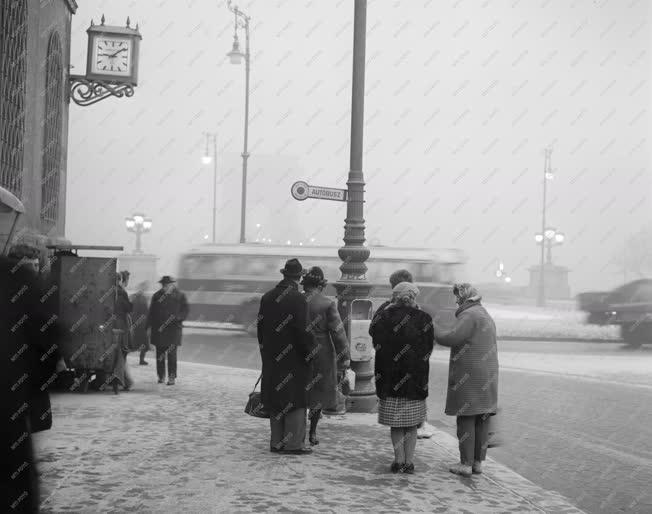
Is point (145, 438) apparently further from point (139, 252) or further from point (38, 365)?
point (139, 252)

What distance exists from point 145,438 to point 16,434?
190 inches

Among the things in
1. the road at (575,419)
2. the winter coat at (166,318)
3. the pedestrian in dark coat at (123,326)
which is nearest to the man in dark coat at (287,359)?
the road at (575,419)

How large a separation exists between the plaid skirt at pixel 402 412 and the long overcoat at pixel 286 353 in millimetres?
940

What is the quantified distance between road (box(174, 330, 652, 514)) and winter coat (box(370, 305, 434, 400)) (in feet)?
4.91

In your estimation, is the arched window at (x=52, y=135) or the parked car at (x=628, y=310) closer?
the arched window at (x=52, y=135)

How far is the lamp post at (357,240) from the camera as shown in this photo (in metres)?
9.90

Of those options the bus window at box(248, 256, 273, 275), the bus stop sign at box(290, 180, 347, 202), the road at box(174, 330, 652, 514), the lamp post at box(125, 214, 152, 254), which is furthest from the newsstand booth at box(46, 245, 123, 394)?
the lamp post at box(125, 214, 152, 254)

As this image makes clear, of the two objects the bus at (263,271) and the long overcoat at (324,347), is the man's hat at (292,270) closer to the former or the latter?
the long overcoat at (324,347)

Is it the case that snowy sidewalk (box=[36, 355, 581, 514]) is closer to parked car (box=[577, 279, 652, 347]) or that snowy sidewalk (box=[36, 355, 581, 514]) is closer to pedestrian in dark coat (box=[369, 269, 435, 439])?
pedestrian in dark coat (box=[369, 269, 435, 439])

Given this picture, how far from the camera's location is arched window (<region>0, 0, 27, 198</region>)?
1369 cm

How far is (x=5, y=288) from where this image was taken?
3107 millimetres

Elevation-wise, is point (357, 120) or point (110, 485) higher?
point (357, 120)

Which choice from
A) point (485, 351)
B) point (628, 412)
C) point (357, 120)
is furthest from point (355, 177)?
point (628, 412)

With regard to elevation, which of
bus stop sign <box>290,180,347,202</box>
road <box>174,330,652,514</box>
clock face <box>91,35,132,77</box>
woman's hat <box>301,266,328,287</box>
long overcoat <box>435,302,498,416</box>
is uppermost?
clock face <box>91,35,132,77</box>
